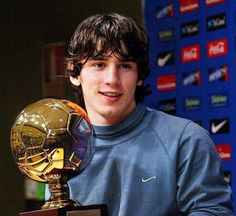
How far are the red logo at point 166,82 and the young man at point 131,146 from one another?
189 centimetres

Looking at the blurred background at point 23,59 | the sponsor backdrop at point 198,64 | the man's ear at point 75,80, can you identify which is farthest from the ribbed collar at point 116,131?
the blurred background at point 23,59

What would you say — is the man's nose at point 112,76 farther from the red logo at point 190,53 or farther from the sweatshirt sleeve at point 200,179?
the red logo at point 190,53

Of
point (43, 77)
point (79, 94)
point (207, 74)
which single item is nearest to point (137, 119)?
point (79, 94)

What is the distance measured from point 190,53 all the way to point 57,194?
212cm

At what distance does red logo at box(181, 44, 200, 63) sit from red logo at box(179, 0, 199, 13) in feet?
0.61

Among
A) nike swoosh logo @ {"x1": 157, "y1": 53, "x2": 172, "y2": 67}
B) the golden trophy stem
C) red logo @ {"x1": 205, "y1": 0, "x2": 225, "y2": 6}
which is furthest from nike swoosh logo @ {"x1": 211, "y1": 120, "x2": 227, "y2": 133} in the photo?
the golden trophy stem

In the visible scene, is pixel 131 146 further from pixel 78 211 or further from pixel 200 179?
pixel 78 211

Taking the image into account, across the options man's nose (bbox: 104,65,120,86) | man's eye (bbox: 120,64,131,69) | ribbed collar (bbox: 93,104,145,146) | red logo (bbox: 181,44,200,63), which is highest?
man's eye (bbox: 120,64,131,69)

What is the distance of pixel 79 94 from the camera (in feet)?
4.66

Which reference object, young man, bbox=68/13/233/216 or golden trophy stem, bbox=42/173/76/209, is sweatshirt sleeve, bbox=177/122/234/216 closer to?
young man, bbox=68/13/233/216

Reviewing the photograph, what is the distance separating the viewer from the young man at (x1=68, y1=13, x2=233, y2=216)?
1.22 m

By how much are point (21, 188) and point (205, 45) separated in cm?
157

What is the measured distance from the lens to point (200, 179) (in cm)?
120

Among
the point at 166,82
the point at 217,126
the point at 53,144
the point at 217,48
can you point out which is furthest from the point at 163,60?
the point at 53,144
